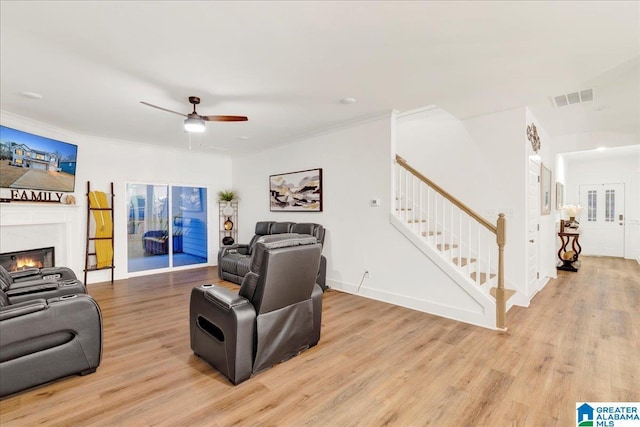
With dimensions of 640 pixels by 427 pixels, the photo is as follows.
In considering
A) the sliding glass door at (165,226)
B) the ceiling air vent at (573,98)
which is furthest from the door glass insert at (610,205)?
the sliding glass door at (165,226)

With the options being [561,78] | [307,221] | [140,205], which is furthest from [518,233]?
[140,205]

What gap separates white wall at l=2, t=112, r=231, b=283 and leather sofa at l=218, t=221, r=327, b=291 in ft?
5.95

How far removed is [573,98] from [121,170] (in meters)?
7.54

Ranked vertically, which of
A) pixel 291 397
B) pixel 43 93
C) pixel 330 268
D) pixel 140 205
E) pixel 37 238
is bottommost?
pixel 291 397

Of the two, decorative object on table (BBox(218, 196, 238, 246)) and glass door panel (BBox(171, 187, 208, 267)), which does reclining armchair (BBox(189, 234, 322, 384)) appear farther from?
decorative object on table (BBox(218, 196, 238, 246))

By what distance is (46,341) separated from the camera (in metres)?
2.20

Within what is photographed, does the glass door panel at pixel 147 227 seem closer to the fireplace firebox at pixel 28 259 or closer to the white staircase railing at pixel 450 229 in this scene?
the fireplace firebox at pixel 28 259

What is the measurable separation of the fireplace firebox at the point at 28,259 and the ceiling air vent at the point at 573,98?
7737 mm

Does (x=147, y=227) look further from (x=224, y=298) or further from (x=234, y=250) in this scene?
(x=224, y=298)

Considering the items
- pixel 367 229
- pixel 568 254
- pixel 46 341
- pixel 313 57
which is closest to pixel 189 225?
pixel 367 229

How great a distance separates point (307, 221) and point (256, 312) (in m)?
3.36

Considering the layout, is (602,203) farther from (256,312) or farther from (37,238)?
(37,238)

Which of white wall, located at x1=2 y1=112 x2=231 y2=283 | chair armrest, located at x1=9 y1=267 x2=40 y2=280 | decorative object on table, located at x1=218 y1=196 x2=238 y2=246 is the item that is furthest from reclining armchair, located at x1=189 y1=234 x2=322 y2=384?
decorative object on table, located at x1=218 y1=196 x2=238 y2=246

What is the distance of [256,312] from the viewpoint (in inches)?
92.0
